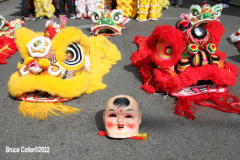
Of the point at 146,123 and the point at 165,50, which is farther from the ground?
the point at 165,50

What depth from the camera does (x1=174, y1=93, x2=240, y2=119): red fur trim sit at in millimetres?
2090

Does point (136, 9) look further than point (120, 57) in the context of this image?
Yes

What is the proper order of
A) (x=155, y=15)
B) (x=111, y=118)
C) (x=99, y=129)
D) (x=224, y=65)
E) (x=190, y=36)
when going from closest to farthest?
(x=111, y=118)
(x=99, y=129)
(x=190, y=36)
(x=224, y=65)
(x=155, y=15)

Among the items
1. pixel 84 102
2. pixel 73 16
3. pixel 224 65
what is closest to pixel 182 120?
pixel 224 65

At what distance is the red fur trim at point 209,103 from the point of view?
2.09 meters

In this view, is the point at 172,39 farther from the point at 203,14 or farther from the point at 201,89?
the point at 203,14

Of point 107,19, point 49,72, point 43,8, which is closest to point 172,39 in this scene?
point 49,72

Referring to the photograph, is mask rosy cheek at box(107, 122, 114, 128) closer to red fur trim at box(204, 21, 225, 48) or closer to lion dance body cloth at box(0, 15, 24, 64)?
red fur trim at box(204, 21, 225, 48)

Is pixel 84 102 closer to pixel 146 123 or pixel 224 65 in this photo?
pixel 146 123

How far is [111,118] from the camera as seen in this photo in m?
1.65

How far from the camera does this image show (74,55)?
2.36 meters

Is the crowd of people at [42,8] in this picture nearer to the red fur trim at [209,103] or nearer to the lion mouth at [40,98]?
the lion mouth at [40,98]

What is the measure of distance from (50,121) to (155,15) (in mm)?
4800

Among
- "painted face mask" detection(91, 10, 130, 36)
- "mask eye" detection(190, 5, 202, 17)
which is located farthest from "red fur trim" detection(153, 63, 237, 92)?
"mask eye" detection(190, 5, 202, 17)
